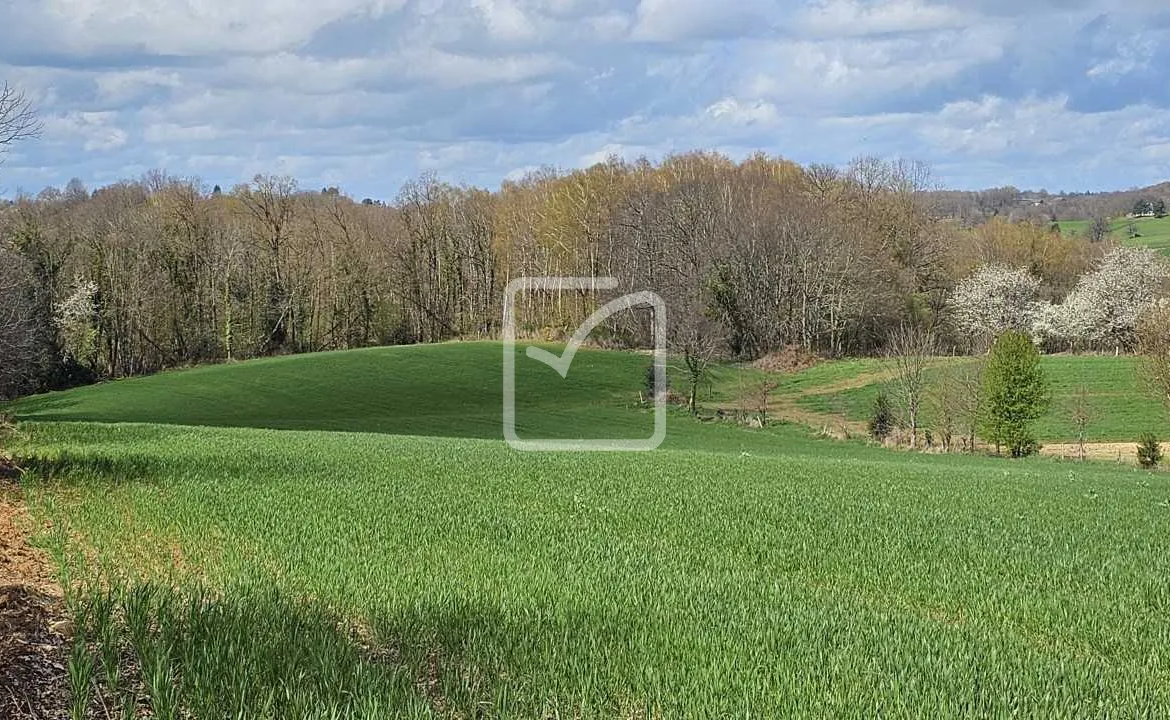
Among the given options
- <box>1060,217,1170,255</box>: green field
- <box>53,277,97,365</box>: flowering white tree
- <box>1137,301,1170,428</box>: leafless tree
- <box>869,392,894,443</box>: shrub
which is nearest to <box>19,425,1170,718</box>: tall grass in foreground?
<box>1137,301,1170,428</box>: leafless tree

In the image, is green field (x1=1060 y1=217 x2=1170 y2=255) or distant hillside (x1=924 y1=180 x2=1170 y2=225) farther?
distant hillside (x1=924 y1=180 x2=1170 y2=225)

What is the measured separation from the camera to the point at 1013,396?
44.1 metres

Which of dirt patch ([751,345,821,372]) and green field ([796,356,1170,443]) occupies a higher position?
dirt patch ([751,345,821,372])

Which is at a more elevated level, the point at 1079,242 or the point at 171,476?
the point at 1079,242

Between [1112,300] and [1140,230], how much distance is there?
4914 cm

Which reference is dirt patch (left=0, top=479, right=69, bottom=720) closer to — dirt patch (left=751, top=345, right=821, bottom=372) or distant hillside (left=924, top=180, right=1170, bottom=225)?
dirt patch (left=751, top=345, right=821, bottom=372)

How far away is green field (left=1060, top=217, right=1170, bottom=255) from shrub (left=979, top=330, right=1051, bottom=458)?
73951 millimetres

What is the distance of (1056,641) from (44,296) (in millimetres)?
71086

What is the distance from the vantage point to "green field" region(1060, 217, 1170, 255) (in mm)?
112756

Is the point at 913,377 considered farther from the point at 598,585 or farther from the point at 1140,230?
the point at 1140,230

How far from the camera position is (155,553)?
1166cm

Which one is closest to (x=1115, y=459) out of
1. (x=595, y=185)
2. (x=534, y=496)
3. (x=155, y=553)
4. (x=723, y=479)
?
(x=723, y=479)

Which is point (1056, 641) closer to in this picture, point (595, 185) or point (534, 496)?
point (534, 496)

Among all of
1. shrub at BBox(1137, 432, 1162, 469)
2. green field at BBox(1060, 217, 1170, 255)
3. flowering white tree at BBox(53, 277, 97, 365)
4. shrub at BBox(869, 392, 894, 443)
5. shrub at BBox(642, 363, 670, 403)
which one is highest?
green field at BBox(1060, 217, 1170, 255)
